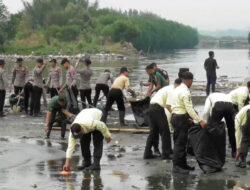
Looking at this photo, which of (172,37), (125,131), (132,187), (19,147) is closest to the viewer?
(132,187)

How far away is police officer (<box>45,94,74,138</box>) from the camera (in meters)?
13.8

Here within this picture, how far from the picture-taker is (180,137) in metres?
10.8

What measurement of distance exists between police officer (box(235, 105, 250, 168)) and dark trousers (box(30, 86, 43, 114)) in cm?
852

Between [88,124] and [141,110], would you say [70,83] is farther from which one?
[88,124]

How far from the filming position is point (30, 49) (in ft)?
363

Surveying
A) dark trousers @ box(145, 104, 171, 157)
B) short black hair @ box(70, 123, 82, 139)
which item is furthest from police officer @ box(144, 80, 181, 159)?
short black hair @ box(70, 123, 82, 139)

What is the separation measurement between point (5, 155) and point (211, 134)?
4253 millimetres

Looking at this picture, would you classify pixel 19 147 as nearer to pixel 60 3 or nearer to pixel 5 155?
pixel 5 155

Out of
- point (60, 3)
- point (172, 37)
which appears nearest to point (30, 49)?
point (60, 3)

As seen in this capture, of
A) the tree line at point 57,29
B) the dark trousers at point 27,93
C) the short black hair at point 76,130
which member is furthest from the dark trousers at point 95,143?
the tree line at point 57,29

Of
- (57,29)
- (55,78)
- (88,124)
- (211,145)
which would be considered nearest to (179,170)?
(211,145)

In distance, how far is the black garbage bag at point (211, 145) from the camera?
1073 cm

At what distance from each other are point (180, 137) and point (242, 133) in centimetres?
107

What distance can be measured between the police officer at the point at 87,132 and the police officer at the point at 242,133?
7.40ft
